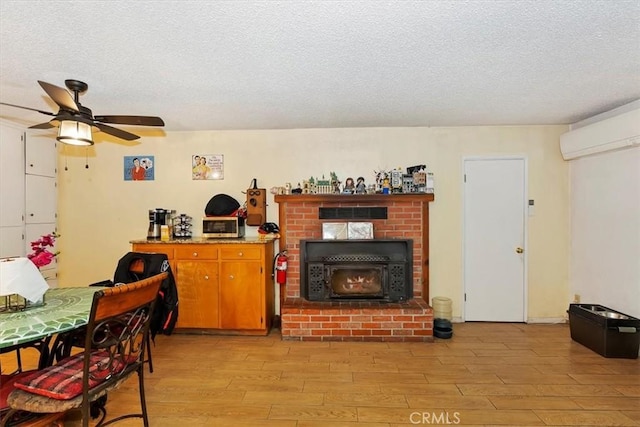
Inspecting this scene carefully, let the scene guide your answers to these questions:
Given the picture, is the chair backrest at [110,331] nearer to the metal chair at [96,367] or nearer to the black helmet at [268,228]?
the metal chair at [96,367]

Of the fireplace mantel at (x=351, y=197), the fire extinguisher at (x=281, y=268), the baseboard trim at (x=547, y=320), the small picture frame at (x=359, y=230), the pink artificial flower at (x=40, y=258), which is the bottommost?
the baseboard trim at (x=547, y=320)

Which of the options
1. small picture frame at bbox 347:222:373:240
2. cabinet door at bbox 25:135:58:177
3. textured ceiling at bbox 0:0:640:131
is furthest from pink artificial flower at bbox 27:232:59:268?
small picture frame at bbox 347:222:373:240

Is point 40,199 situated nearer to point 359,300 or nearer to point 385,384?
point 359,300

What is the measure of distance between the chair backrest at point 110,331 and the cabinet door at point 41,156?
3083 millimetres

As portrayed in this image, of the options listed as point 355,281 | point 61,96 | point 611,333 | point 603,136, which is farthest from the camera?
point 355,281

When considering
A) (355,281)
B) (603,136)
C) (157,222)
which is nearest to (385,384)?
(355,281)

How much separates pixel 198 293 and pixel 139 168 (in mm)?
1892

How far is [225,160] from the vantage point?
387 centimetres

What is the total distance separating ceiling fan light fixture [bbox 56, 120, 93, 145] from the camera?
204 centimetres

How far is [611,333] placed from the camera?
277cm

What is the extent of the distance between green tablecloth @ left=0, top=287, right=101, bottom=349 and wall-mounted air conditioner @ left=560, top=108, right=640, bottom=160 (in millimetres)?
4534

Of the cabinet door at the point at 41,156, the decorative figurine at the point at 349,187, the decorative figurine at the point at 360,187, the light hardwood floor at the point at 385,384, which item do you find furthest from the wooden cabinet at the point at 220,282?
the cabinet door at the point at 41,156

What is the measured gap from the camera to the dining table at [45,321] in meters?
1.40

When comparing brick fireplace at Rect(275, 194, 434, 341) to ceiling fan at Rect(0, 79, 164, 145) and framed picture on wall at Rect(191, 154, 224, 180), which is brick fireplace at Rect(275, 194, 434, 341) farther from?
ceiling fan at Rect(0, 79, 164, 145)
